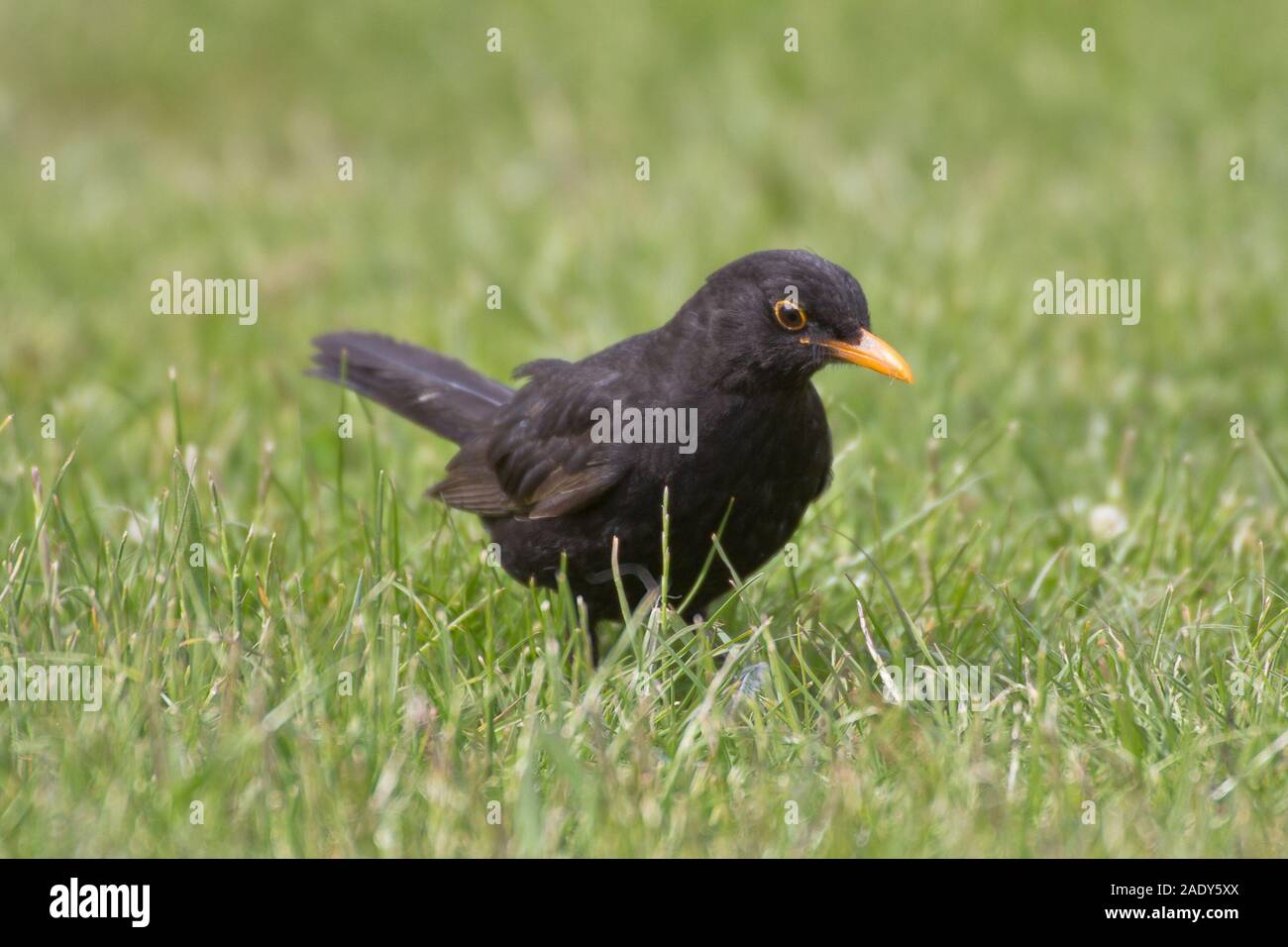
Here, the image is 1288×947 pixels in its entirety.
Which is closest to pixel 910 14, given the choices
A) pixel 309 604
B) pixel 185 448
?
pixel 185 448

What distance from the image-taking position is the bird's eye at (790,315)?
4.17 meters

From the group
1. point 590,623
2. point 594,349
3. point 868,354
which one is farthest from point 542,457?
point 594,349

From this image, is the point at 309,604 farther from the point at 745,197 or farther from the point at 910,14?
the point at 910,14

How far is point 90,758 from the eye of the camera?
3262mm

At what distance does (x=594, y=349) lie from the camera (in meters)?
6.55

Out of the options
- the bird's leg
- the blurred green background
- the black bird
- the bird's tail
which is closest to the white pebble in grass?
the blurred green background

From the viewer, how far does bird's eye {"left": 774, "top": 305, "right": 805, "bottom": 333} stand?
4.17m

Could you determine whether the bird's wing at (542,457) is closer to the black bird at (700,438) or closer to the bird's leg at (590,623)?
the black bird at (700,438)

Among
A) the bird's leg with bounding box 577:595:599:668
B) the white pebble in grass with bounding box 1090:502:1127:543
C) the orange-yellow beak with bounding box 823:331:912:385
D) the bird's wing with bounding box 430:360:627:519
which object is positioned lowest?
the bird's leg with bounding box 577:595:599:668

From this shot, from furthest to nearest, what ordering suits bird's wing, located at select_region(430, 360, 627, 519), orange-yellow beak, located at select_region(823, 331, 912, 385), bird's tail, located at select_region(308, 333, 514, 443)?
bird's tail, located at select_region(308, 333, 514, 443) < bird's wing, located at select_region(430, 360, 627, 519) < orange-yellow beak, located at select_region(823, 331, 912, 385)

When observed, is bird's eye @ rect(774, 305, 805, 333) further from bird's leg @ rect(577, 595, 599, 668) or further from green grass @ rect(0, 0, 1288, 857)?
bird's leg @ rect(577, 595, 599, 668)

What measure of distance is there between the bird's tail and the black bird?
0.62 m

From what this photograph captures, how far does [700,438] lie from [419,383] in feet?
4.56
